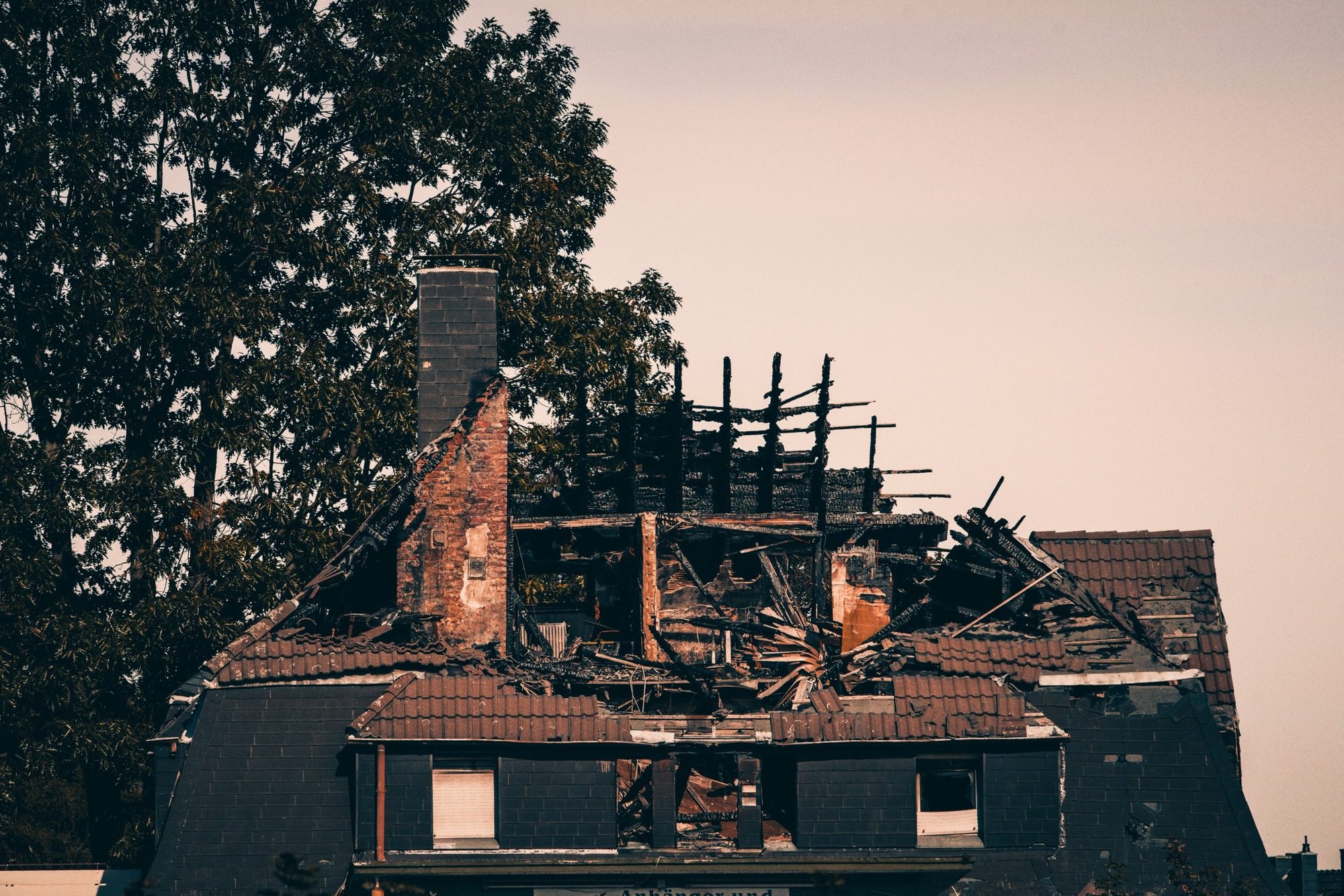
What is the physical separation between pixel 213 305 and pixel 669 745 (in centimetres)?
1433

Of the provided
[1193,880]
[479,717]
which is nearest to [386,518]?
[479,717]

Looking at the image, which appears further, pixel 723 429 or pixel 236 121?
pixel 236 121

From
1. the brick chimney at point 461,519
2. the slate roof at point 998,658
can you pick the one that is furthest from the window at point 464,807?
the slate roof at point 998,658

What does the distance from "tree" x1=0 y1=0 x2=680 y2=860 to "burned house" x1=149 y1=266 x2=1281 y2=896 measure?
7424 mm

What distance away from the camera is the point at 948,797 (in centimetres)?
2917

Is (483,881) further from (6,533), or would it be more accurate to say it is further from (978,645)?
(6,533)

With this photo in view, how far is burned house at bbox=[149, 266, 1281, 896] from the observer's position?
28.5m

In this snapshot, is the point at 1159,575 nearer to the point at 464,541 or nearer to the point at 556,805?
the point at 556,805

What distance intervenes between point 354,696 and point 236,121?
15.7m

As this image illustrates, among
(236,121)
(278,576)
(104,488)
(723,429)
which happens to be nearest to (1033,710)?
(723,429)

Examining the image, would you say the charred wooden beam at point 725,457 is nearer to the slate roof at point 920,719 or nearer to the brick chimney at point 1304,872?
the slate roof at point 920,719

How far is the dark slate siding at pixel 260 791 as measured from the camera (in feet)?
93.9

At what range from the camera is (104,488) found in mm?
37375

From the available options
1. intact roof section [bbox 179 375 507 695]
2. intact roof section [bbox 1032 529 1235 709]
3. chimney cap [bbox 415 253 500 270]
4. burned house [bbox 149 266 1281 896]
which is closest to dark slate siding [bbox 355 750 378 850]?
burned house [bbox 149 266 1281 896]
